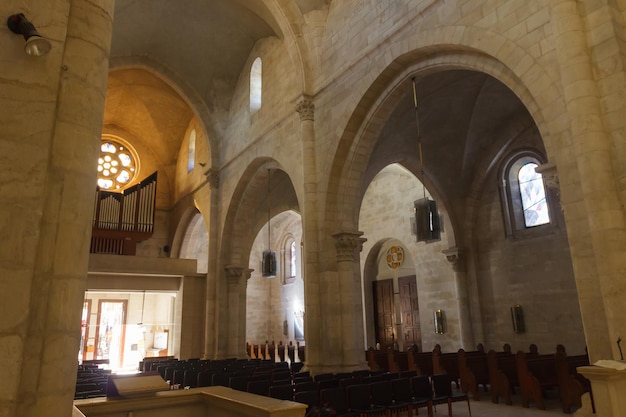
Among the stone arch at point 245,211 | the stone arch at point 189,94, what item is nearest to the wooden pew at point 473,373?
the stone arch at point 245,211

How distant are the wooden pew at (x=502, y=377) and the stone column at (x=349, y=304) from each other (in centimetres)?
260

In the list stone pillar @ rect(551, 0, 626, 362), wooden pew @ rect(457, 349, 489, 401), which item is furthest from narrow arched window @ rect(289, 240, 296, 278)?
stone pillar @ rect(551, 0, 626, 362)

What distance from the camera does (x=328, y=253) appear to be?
10.3m

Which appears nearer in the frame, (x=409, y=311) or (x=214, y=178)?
(x=409, y=311)

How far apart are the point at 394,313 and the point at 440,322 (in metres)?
2.67

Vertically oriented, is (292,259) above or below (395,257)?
above

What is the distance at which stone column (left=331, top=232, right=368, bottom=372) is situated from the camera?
382 inches

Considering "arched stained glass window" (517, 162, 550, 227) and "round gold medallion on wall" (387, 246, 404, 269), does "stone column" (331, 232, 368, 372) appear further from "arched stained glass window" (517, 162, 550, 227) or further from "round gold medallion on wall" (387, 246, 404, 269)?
"round gold medallion on wall" (387, 246, 404, 269)

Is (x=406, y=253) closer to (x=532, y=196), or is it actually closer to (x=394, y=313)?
(x=394, y=313)

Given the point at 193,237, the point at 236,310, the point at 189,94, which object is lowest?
the point at 236,310

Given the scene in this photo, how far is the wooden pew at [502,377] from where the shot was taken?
26.7ft

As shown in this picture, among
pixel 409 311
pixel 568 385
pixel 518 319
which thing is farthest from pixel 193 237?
pixel 568 385

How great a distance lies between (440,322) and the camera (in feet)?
49.3

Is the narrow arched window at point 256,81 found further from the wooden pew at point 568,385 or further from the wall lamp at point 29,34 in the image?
the wall lamp at point 29,34
